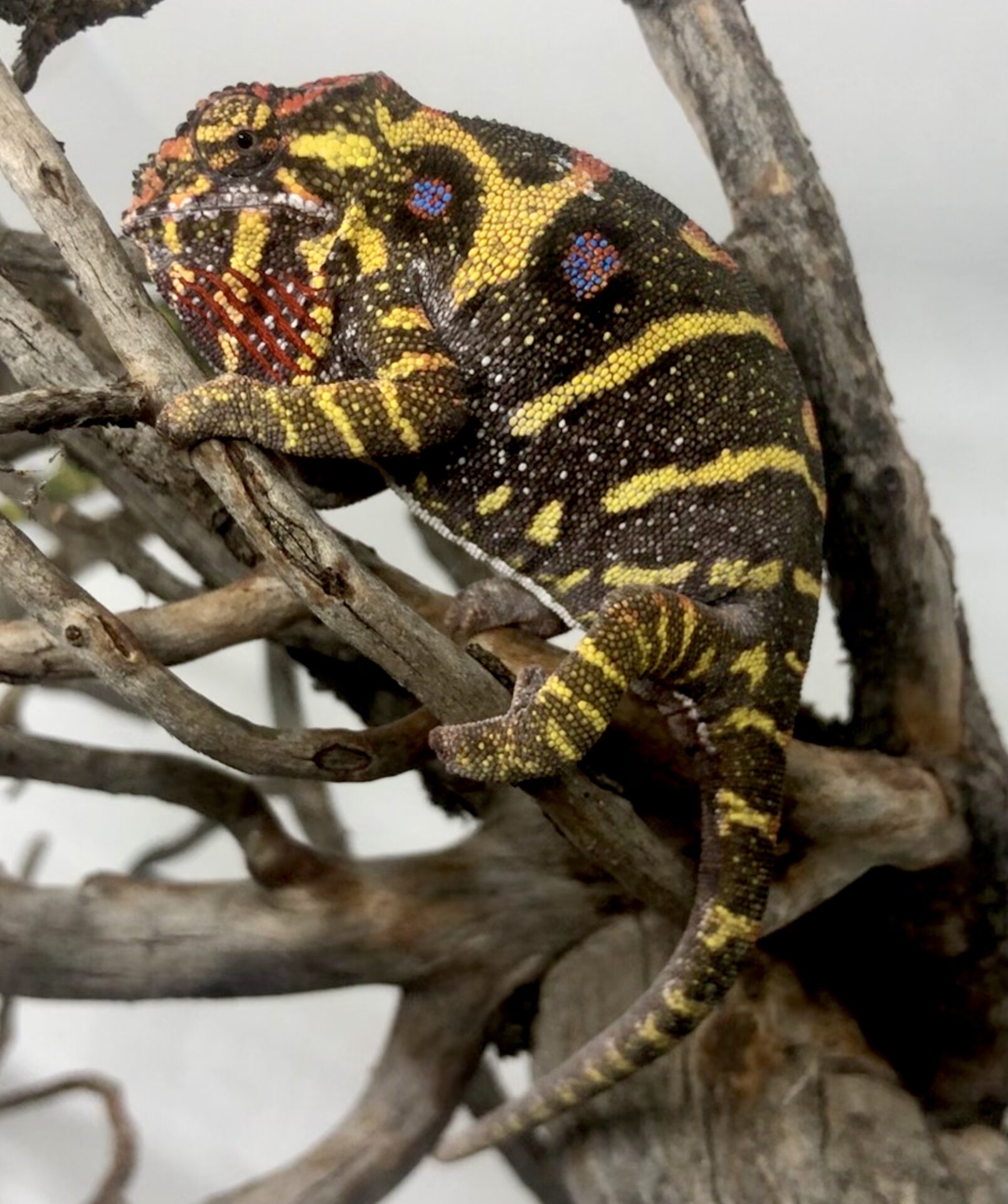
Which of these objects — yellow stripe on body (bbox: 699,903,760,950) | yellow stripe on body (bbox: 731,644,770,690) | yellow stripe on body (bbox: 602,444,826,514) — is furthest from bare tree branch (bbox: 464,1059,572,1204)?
yellow stripe on body (bbox: 602,444,826,514)


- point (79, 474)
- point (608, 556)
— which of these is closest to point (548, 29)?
point (608, 556)

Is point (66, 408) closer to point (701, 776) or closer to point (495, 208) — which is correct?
point (495, 208)

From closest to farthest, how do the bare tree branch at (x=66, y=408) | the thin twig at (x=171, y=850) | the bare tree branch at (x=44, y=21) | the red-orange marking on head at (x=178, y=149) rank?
1. the bare tree branch at (x=66, y=408)
2. the red-orange marking on head at (x=178, y=149)
3. the bare tree branch at (x=44, y=21)
4. the thin twig at (x=171, y=850)

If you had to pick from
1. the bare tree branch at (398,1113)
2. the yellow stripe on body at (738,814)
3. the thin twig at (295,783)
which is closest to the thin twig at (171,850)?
the thin twig at (295,783)

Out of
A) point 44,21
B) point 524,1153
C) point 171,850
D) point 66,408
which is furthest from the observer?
point 171,850

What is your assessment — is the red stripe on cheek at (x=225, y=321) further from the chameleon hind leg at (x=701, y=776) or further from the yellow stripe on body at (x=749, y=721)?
the yellow stripe on body at (x=749, y=721)

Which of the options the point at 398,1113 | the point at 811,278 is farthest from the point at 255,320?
the point at 398,1113

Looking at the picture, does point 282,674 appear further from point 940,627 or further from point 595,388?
point 940,627
